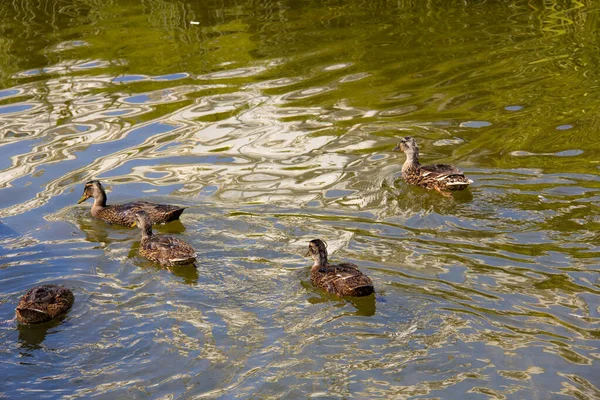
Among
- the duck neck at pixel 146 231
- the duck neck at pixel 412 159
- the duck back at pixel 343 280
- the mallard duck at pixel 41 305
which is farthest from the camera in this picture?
the duck neck at pixel 412 159

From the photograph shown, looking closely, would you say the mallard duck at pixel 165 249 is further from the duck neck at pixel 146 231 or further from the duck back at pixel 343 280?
the duck back at pixel 343 280

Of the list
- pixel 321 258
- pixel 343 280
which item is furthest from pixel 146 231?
pixel 343 280

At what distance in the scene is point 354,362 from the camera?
24.9 feet

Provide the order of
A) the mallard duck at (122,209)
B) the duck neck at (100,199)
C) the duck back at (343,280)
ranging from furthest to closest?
1. the duck neck at (100,199)
2. the mallard duck at (122,209)
3. the duck back at (343,280)

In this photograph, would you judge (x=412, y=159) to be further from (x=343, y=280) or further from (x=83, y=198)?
(x=83, y=198)

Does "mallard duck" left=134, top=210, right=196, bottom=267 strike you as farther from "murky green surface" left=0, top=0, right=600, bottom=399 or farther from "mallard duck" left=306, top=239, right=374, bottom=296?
"mallard duck" left=306, top=239, right=374, bottom=296

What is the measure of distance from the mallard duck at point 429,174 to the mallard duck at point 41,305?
4.69 m

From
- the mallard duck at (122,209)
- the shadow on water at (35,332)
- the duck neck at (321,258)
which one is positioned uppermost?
the mallard duck at (122,209)

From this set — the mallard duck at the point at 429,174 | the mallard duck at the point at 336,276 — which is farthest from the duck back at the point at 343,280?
the mallard duck at the point at 429,174

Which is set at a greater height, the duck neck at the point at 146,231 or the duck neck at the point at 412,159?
the duck neck at the point at 412,159

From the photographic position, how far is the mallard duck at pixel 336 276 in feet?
28.8

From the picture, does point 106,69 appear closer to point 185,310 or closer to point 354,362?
point 185,310

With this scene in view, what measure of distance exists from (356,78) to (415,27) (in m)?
3.27

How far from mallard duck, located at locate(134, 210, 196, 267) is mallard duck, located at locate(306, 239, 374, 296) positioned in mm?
1293
